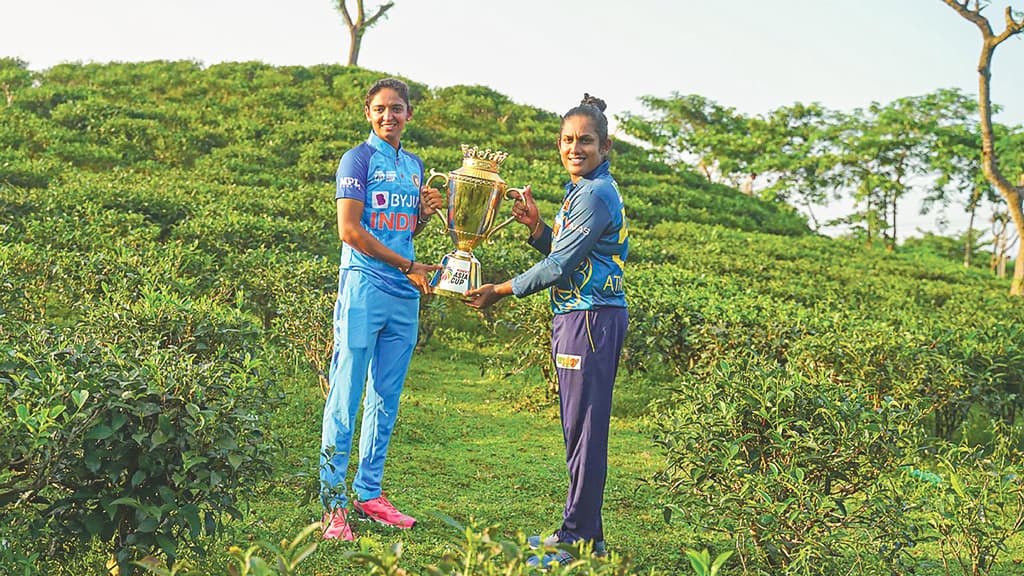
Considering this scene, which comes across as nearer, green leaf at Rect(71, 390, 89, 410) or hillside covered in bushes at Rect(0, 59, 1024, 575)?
green leaf at Rect(71, 390, 89, 410)

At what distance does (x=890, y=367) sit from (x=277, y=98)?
17706 millimetres

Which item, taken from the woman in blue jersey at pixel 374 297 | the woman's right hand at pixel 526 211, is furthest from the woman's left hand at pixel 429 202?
the woman's right hand at pixel 526 211

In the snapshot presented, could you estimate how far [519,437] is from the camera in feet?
17.4

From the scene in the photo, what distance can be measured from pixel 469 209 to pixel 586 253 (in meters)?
0.65

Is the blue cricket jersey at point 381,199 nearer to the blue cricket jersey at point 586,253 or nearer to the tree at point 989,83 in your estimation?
the blue cricket jersey at point 586,253

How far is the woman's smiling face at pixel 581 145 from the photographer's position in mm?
3104

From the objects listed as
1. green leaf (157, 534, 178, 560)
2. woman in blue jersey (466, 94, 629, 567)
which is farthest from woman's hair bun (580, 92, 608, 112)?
green leaf (157, 534, 178, 560)

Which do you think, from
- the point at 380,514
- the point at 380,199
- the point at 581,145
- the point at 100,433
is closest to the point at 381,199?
the point at 380,199

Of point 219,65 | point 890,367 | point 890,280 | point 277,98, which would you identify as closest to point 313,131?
point 277,98

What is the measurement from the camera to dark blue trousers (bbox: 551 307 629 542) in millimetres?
3127

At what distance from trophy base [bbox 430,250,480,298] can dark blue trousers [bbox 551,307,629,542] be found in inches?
19.7

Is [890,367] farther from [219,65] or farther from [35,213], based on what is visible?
[219,65]

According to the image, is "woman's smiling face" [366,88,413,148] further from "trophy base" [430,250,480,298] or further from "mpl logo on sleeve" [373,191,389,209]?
"trophy base" [430,250,480,298]

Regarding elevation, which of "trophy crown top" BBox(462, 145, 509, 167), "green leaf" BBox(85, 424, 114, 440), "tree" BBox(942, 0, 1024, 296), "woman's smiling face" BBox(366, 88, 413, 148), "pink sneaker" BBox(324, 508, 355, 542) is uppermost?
"tree" BBox(942, 0, 1024, 296)
